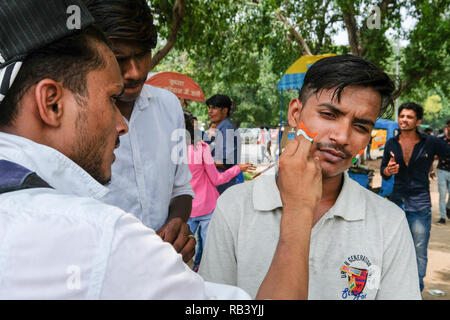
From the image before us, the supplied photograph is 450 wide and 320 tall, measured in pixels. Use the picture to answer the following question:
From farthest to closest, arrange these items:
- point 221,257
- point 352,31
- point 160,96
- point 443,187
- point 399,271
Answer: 1. point 352,31
2. point 443,187
3. point 160,96
4. point 221,257
5. point 399,271

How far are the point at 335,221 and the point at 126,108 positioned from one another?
4.40 ft

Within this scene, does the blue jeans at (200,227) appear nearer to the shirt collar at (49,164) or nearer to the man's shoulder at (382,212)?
the man's shoulder at (382,212)

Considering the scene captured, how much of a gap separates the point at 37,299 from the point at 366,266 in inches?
49.6

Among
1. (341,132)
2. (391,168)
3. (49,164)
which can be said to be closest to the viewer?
(49,164)

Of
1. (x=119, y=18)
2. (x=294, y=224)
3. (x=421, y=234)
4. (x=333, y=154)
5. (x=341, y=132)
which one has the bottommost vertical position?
(x=421, y=234)

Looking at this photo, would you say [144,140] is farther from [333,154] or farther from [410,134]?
[410,134]

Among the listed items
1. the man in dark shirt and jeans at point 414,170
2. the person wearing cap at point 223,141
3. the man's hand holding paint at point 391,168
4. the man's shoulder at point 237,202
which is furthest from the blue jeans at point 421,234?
the man's shoulder at point 237,202

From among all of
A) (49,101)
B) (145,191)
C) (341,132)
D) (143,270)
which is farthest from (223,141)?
(143,270)

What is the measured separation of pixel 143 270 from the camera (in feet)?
2.46

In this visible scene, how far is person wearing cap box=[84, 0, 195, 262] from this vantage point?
75.5 inches

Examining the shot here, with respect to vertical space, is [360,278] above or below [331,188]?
below

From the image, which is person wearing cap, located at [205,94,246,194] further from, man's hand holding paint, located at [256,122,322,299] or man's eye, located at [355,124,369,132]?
man's hand holding paint, located at [256,122,322,299]

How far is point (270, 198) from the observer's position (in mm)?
1677

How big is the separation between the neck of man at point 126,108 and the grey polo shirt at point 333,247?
33.7 inches
